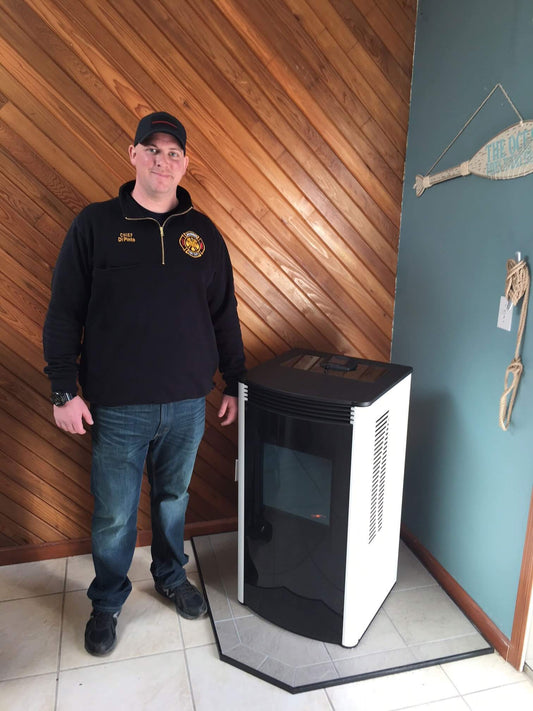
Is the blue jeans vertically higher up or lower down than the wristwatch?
lower down

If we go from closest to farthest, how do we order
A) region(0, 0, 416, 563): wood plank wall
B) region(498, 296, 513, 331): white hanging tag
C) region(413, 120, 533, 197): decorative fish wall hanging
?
region(413, 120, 533, 197): decorative fish wall hanging → region(498, 296, 513, 331): white hanging tag → region(0, 0, 416, 563): wood plank wall

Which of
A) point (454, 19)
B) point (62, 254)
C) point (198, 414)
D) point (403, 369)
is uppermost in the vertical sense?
point (454, 19)

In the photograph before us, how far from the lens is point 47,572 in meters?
2.21

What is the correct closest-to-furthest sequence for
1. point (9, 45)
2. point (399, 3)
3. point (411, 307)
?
point (9, 45)
point (399, 3)
point (411, 307)

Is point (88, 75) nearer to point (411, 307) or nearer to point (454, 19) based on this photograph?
point (454, 19)

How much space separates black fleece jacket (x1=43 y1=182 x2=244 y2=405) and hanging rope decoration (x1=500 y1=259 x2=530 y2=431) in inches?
40.0

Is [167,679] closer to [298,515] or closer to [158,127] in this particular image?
[298,515]

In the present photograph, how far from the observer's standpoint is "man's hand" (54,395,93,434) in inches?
67.7

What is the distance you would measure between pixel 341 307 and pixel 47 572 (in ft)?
5.63

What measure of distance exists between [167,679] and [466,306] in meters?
1.67

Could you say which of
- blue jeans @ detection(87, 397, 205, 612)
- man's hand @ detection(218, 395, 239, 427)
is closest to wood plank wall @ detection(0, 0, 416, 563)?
man's hand @ detection(218, 395, 239, 427)

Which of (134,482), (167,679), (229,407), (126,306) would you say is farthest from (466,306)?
(167,679)

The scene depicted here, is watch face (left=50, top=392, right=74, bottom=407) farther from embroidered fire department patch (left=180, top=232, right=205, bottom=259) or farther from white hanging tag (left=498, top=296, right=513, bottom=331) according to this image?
white hanging tag (left=498, top=296, right=513, bottom=331)

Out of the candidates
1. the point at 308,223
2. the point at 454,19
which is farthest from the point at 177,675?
the point at 454,19
